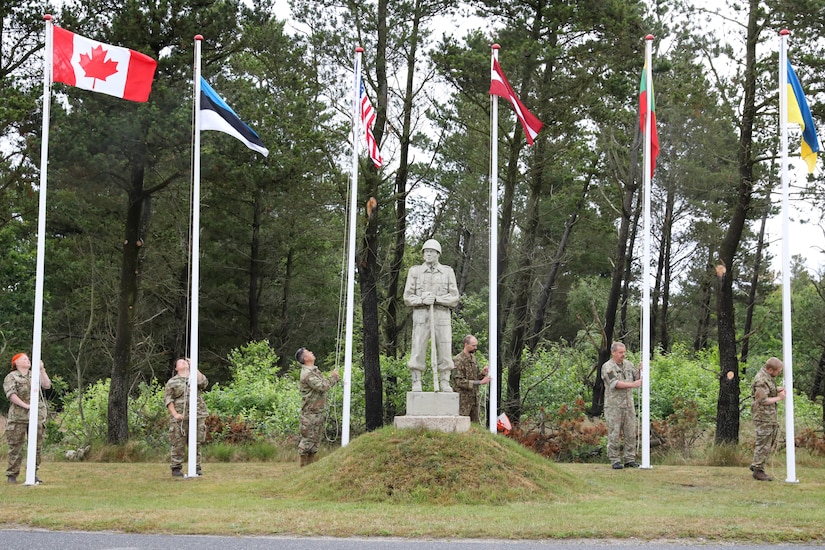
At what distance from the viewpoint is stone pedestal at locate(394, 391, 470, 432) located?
1365 cm

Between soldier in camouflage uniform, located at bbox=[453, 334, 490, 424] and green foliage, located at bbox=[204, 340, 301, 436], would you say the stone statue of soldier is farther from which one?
green foliage, located at bbox=[204, 340, 301, 436]

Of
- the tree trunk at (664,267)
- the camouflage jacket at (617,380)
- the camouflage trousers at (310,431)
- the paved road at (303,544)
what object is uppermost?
the tree trunk at (664,267)

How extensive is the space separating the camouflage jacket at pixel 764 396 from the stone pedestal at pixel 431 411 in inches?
189

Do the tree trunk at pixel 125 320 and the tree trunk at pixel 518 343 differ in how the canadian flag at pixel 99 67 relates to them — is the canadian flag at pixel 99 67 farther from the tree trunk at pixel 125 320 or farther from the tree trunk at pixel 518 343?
the tree trunk at pixel 518 343

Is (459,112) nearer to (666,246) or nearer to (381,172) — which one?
(381,172)

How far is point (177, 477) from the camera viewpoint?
51.5ft

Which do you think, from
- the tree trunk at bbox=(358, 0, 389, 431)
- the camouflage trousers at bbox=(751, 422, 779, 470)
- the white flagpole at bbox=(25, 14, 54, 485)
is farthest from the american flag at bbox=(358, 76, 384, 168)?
the camouflage trousers at bbox=(751, 422, 779, 470)

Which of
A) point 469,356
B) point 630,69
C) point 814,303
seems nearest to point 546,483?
point 469,356

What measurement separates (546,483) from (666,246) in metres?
28.7

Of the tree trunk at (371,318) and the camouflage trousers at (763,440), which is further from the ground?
the tree trunk at (371,318)

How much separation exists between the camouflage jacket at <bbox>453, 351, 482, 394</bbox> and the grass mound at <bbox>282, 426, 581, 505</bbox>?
305 cm

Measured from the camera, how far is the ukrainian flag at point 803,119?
603 inches

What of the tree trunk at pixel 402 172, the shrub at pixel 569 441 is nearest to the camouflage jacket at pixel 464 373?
the shrub at pixel 569 441

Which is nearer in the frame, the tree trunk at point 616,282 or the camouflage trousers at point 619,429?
the camouflage trousers at point 619,429
